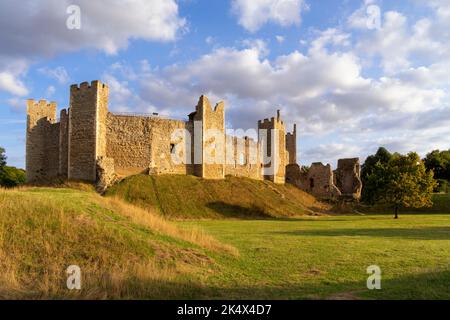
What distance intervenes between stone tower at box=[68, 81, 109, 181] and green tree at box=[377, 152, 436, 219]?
27.9 metres

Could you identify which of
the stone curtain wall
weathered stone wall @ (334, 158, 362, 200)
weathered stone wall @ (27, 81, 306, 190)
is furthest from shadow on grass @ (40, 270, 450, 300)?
weathered stone wall @ (334, 158, 362, 200)

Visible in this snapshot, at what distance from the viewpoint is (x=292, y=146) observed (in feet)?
235

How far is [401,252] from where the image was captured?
14180mm

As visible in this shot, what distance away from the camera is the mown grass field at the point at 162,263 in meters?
8.41

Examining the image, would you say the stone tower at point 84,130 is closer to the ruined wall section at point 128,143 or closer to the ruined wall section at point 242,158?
the ruined wall section at point 128,143

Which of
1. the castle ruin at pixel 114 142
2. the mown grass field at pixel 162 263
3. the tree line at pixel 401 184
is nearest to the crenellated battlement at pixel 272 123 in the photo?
the castle ruin at pixel 114 142

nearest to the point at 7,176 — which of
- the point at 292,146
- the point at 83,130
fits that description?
the point at 83,130

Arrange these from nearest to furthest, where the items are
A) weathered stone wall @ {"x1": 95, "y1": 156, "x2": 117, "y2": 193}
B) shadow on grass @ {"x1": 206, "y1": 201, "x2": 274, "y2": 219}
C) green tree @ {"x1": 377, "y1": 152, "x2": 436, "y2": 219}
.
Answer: weathered stone wall @ {"x1": 95, "y1": 156, "x2": 117, "y2": 193}, shadow on grass @ {"x1": 206, "y1": 201, "x2": 274, "y2": 219}, green tree @ {"x1": 377, "y1": 152, "x2": 436, "y2": 219}

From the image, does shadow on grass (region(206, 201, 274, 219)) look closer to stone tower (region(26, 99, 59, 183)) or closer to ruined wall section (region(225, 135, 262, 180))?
ruined wall section (region(225, 135, 262, 180))

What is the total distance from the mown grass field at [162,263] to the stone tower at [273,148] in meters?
46.3

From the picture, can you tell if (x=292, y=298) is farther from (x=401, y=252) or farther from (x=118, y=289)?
(x=401, y=252)

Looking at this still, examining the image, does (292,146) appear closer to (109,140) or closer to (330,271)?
(109,140)

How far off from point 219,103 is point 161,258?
1511 inches

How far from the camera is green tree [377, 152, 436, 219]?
39000 mm
